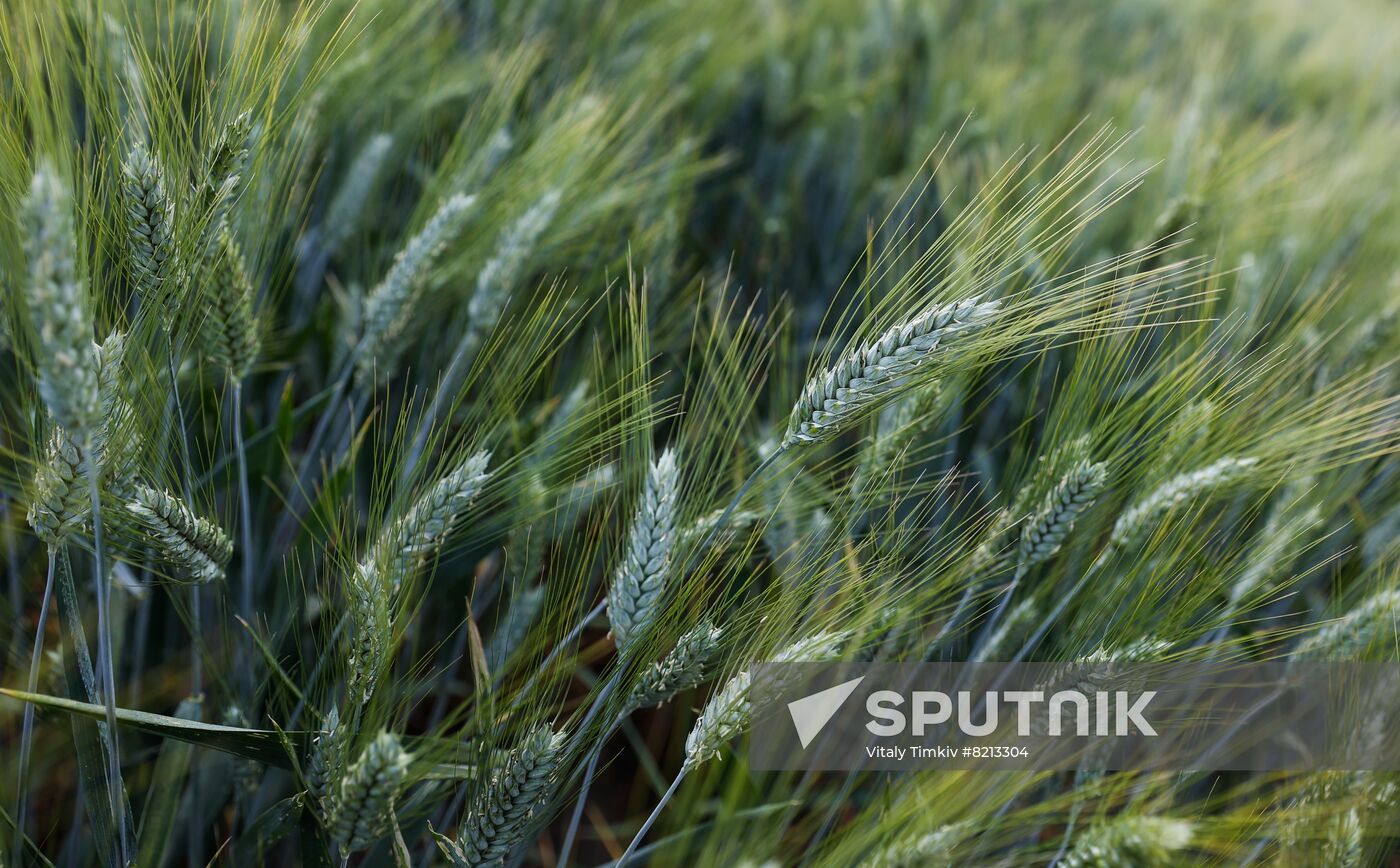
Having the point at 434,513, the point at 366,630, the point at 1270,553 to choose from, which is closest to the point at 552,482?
the point at 434,513

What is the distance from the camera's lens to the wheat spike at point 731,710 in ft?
2.29

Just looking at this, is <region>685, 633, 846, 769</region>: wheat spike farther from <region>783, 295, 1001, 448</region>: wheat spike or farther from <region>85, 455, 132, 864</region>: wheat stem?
<region>85, 455, 132, 864</region>: wheat stem

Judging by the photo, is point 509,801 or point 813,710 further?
point 813,710

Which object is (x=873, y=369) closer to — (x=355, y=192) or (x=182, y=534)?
(x=182, y=534)

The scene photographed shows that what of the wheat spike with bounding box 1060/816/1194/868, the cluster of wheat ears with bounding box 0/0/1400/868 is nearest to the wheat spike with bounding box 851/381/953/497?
the cluster of wheat ears with bounding box 0/0/1400/868

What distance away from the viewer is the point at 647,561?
2.40 ft

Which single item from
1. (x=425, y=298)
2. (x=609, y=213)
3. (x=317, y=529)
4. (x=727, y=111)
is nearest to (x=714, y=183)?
(x=727, y=111)

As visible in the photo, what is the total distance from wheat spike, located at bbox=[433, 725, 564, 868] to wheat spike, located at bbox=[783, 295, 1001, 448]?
0.96 feet

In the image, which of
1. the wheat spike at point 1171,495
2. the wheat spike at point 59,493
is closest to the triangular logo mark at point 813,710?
the wheat spike at point 1171,495

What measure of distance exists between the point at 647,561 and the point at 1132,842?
15.6 inches

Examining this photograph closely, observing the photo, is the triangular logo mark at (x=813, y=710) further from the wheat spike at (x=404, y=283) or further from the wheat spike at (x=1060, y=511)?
the wheat spike at (x=404, y=283)

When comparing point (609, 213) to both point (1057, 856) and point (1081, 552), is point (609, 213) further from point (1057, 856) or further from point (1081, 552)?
point (1057, 856)

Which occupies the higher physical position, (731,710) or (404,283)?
(404,283)

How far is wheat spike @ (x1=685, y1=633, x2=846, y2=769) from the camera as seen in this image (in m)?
0.70
